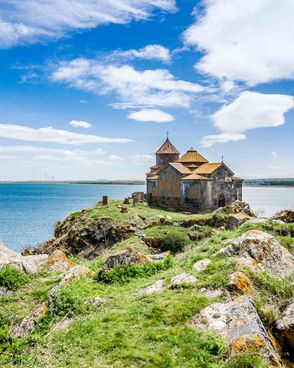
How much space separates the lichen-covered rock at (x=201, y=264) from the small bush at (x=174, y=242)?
835 cm

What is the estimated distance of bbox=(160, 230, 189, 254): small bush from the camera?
18.1m

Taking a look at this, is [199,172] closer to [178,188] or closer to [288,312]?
[178,188]

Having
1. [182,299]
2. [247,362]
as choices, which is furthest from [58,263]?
[247,362]

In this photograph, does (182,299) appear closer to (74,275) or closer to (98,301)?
(98,301)

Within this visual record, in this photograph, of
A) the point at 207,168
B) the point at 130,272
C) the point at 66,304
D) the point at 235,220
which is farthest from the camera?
the point at 207,168

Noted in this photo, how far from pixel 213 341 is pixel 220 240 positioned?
20.2ft

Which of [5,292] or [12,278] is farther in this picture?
[12,278]

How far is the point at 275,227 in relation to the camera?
12.2m

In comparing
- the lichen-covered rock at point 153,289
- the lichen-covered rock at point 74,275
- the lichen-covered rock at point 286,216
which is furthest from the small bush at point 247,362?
the lichen-covered rock at point 286,216

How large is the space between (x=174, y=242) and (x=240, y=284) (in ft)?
36.6

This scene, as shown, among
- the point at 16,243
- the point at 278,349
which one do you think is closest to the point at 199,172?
the point at 16,243

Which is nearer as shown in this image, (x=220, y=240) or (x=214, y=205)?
(x=220, y=240)

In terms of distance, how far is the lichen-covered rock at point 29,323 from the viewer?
21.6 ft

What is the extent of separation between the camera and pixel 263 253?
30.7ft
